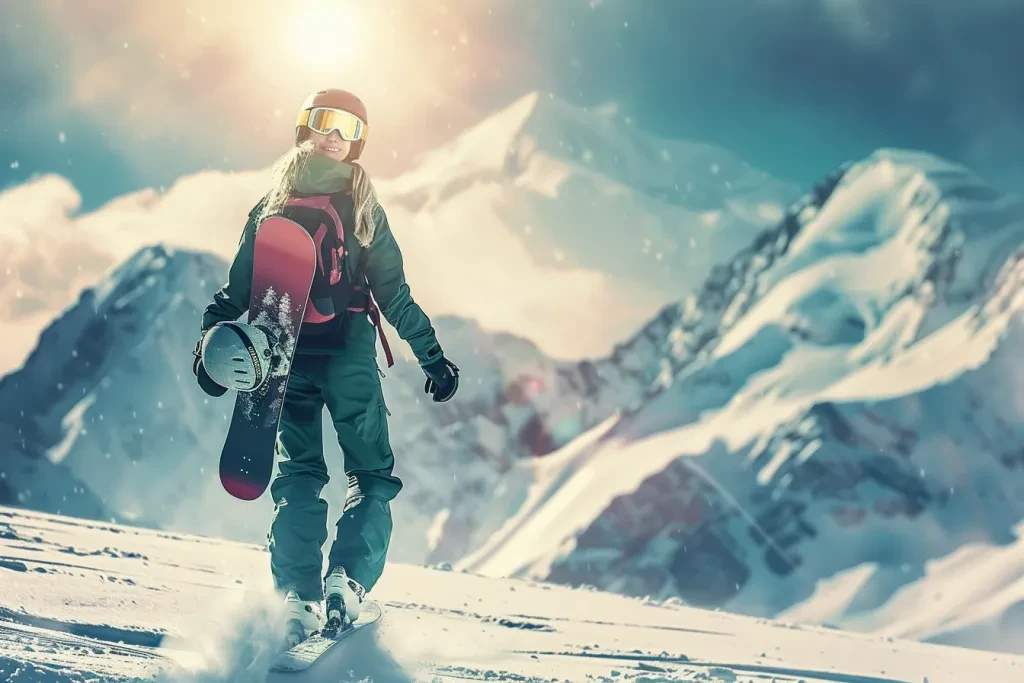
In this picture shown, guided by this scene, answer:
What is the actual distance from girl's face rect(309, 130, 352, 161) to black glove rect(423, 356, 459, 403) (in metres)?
0.98

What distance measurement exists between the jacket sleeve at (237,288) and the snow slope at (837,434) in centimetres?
3971

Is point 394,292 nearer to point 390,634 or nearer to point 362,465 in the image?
point 362,465

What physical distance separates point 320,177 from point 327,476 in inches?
50.0

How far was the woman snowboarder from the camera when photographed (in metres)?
3.63

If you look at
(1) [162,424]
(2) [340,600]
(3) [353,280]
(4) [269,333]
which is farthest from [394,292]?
(1) [162,424]

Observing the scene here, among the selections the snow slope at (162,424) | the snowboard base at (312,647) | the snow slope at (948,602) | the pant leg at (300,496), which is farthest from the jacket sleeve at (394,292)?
the snow slope at (162,424)

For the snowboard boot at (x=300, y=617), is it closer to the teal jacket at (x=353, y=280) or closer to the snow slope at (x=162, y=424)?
the teal jacket at (x=353, y=280)

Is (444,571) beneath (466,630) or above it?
above

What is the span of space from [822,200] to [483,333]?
52.5 metres

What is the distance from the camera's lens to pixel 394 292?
12.4ft

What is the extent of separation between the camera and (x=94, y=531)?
26.3 feet

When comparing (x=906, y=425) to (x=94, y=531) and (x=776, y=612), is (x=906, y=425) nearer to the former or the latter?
(x=776, y=612)

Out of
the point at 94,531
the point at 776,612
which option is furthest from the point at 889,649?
the point at 776,612

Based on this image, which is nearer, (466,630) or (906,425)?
(466,630)
